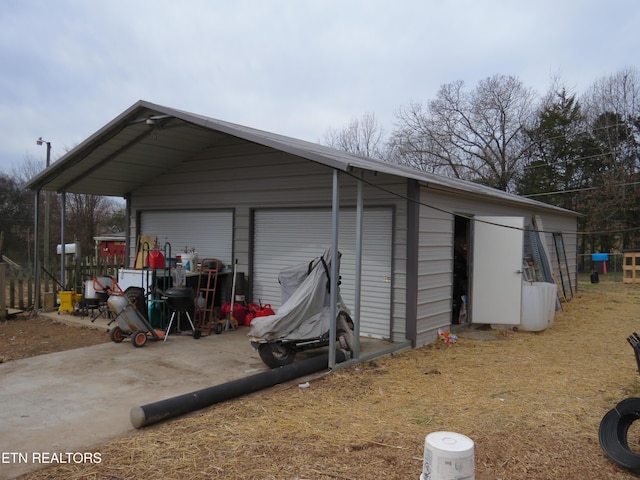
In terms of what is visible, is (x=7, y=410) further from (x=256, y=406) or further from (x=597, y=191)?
(x=597, y=191)

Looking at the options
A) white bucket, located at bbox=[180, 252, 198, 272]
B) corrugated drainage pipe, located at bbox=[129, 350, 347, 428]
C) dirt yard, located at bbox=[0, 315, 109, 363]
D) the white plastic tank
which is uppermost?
white bucket, located at bbox=[180, 252, 198, 272]

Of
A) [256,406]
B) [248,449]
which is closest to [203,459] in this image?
[248,449]

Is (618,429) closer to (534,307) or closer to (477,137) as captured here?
(534,307)

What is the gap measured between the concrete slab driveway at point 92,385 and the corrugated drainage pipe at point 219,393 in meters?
0.20

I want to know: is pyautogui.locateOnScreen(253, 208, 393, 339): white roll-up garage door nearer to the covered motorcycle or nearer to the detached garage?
the detached garage

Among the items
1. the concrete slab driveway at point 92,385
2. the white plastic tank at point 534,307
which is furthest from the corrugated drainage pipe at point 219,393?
the white plastic tank at point 534,307

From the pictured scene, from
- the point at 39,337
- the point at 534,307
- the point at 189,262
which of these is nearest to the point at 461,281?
the point at 534,307

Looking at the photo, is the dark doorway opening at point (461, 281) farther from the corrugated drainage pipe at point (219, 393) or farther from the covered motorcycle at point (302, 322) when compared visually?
the corrugated drainage pipe at point (219, 393)

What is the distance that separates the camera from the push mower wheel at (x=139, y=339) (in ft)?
21.2

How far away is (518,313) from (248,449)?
6019mm

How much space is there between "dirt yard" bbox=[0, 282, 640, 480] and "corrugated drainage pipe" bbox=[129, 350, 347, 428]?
8 cm

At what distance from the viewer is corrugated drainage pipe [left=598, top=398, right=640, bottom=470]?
10.9ft

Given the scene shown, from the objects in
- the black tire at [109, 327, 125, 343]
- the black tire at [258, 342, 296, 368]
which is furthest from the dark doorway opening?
the black tire at [109, 327, 125, 343]

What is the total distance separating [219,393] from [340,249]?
3.69m
